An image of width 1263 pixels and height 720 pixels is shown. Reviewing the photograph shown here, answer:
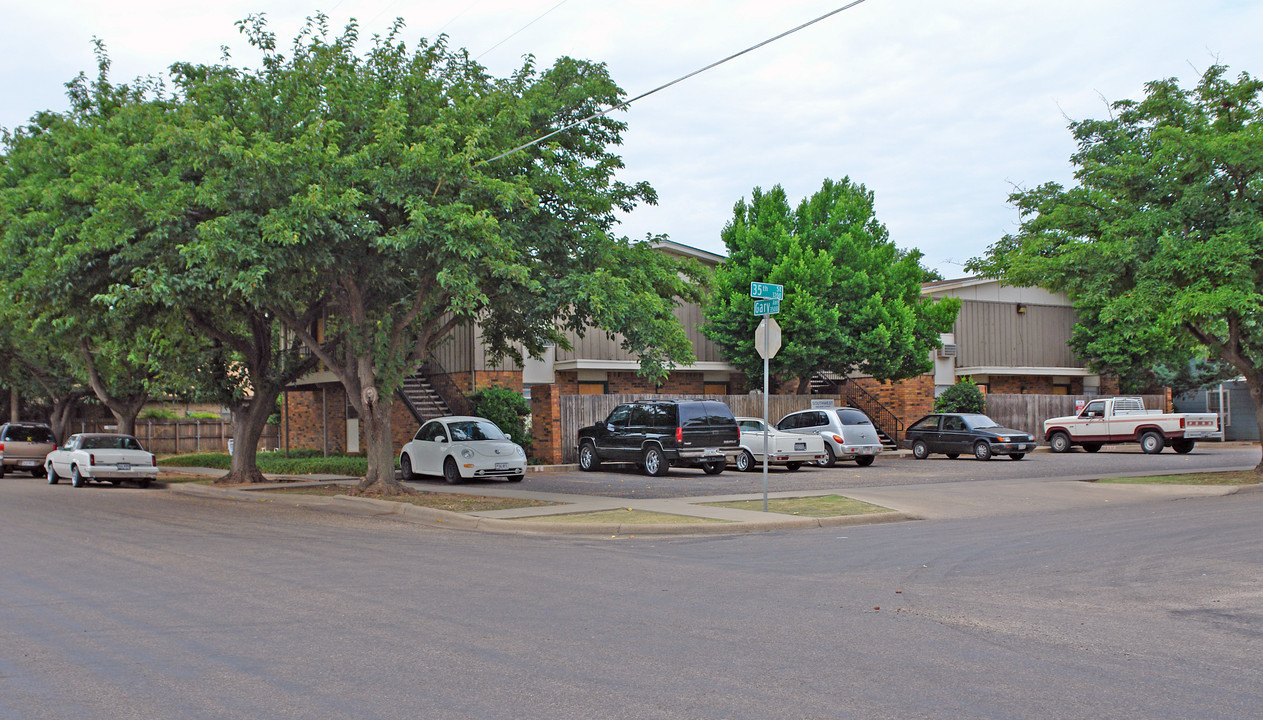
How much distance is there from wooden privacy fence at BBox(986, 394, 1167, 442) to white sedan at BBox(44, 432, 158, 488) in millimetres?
27482

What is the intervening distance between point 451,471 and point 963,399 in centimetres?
1952

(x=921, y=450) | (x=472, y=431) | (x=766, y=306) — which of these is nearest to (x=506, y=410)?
(x=472, y=431)

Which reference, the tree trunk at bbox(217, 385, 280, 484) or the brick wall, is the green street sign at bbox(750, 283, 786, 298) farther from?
the tree trunk at bbox(217, 385, 280, 484)

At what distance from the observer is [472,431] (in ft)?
77.7

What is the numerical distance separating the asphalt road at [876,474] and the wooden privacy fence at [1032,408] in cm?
473

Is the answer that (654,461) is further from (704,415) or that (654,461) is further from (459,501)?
(459,501)

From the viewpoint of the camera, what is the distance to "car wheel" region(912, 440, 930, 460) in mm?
31453

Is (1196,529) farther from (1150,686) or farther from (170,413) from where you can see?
(170,413)

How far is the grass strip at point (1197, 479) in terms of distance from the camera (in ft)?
66.1

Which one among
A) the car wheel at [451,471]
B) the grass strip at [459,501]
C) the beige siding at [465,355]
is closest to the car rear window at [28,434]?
the beige siding at [465,355]

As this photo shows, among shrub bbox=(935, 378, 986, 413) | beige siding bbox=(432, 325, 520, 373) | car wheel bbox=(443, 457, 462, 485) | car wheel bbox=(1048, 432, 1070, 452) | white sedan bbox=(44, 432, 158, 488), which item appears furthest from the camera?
shrub bbox=(935, 378, 986, 413)

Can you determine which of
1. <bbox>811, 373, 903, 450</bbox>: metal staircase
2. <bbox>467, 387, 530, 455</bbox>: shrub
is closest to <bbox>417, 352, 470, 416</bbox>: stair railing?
<bbox>467, 387, 530, 455</bbox>: shrub

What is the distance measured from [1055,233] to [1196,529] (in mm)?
11825

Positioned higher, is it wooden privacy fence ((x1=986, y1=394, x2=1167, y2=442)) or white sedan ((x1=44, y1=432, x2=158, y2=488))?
wooden privacy fence ((x1=986, y1=394, x2=1167, y2=442))
